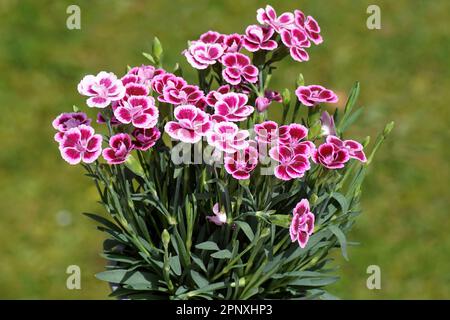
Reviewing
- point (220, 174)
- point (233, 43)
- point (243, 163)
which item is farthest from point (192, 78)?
point (243, 163)

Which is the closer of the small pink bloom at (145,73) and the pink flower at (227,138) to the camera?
the pink flower at (227,138)

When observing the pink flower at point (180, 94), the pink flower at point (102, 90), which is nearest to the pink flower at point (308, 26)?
the pink flower at point (180, 94)

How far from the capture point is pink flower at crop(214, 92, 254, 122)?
3.50 ft

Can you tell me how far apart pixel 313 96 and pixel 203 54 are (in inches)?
7.5

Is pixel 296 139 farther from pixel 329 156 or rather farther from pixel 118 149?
pixel 118 149

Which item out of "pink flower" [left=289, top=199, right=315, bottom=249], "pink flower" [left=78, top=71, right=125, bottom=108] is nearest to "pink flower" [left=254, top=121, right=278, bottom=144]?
"pink flower" [left=289, top=199, right=315, bottom=249]

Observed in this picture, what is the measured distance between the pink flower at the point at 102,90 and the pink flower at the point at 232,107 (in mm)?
149

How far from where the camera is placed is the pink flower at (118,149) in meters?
1.04

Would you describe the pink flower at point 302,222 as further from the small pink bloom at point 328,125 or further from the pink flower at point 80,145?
the pink flower at point 80,145

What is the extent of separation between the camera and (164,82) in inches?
44.5

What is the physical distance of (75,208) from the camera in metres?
2.38

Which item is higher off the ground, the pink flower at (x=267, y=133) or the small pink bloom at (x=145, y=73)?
the small pink bloom at (x=145, y=73)
